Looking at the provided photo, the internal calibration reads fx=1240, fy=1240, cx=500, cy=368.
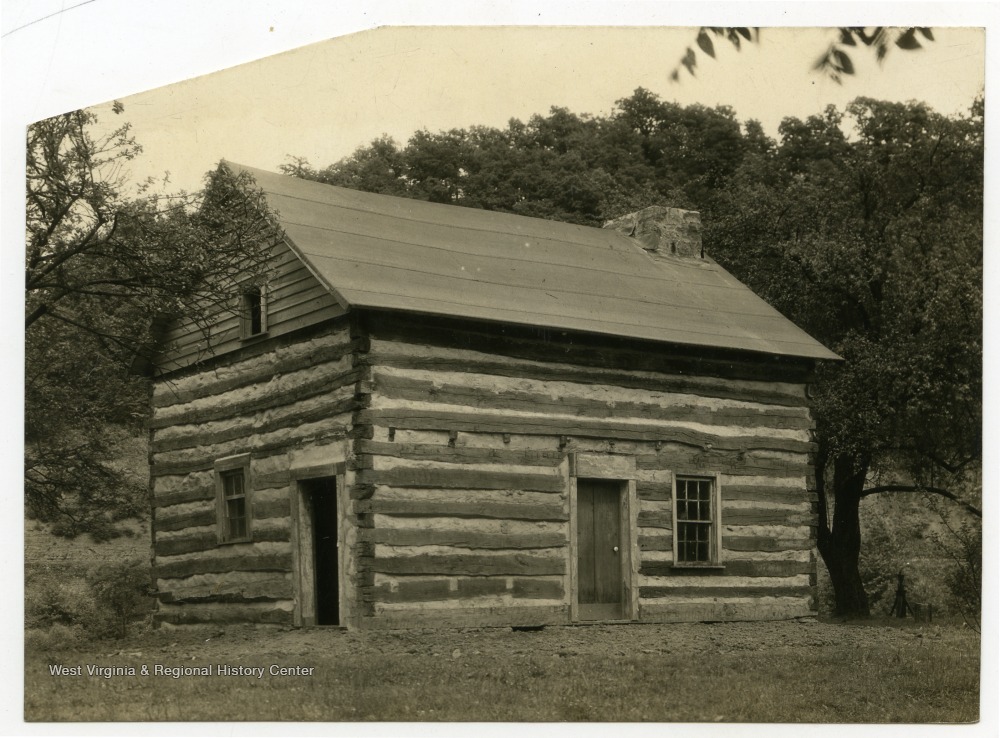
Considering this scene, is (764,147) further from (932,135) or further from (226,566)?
(226,566)

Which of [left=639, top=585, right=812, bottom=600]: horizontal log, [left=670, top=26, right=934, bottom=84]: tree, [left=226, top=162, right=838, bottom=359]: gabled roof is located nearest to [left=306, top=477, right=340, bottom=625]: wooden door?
[left=226, top=162, right=838, bottom=359]: gabled roof

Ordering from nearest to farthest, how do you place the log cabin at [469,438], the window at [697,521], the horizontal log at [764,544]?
1. the log cabin at [469,438]
2. the window at [697,521]
3. the horizontal log at [764,544]

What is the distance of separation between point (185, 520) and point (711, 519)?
8.04 metres

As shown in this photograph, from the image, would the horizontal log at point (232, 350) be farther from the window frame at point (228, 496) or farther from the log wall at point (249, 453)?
the window frame at point (228, 496)

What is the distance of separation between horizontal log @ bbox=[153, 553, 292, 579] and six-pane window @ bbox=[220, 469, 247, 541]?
0.40m

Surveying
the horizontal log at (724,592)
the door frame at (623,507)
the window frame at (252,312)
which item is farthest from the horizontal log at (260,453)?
the horizontal log at (724,592)

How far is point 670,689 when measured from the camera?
42.0 feet

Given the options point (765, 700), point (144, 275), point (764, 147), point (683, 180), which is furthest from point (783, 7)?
point (683, 180)

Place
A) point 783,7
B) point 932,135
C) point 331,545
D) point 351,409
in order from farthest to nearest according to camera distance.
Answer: point 932,135, point 331,545, point 351,409, point 783,7

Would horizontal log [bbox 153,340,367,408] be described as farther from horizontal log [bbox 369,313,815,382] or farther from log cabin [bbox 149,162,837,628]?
horizontal log [bbox 369,313,815,382]

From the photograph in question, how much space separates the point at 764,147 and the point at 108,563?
15.1m

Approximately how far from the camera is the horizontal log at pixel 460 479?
51.4 ft

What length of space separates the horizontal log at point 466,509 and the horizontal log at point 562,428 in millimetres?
982

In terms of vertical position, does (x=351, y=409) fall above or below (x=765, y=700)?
above
